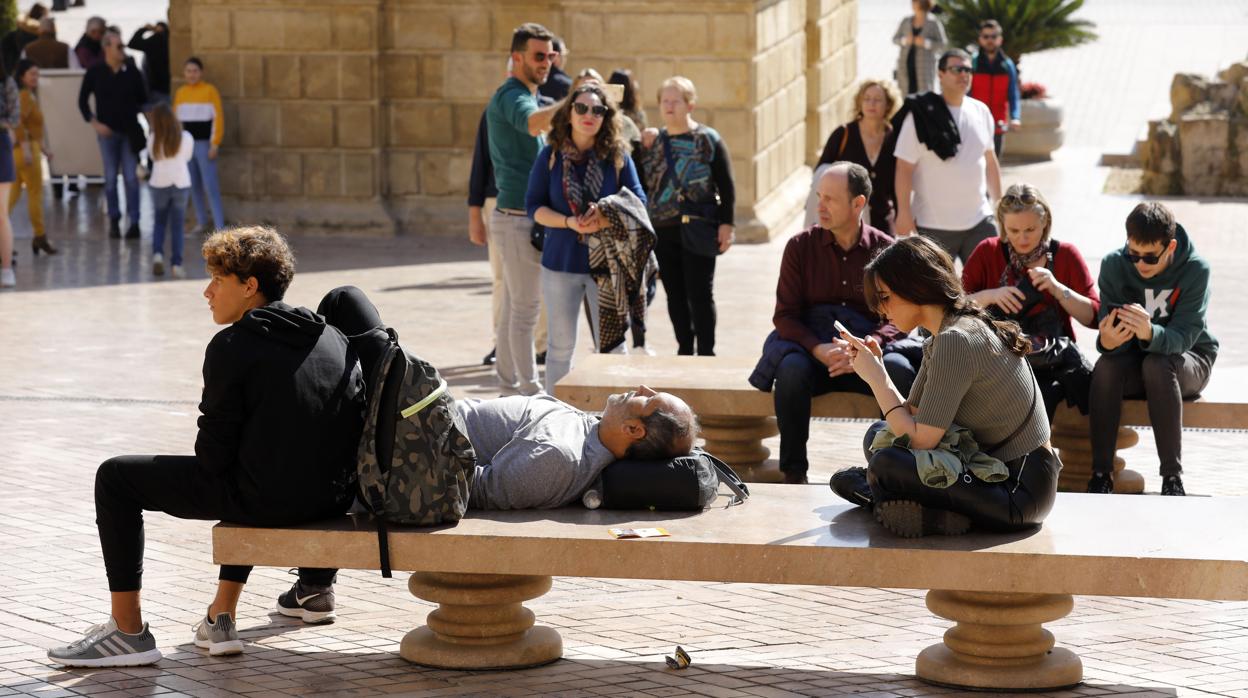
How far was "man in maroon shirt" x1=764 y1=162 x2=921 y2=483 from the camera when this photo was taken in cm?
757

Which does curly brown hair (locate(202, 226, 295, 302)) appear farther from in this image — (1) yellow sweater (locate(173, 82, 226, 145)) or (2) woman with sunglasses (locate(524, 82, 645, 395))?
(1) yellow sweater (locate(173, 82, 226, 145))

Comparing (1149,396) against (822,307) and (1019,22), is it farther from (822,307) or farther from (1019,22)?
(1019,22)

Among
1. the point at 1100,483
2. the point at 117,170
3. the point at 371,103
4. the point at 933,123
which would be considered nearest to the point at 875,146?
the point at 933,123

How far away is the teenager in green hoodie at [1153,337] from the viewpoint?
737 centimetres

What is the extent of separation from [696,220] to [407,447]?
4952 millimetres

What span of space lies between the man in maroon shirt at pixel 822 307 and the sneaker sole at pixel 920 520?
212 centimetres

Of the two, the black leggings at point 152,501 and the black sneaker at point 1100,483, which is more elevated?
the black leggings at point 152,501

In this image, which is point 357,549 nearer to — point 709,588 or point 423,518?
point 423,518

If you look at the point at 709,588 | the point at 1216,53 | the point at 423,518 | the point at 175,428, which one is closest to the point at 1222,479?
the point at 709,588

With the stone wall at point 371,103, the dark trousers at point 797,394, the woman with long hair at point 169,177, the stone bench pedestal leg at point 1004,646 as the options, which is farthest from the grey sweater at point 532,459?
the stone wall at point 371,103

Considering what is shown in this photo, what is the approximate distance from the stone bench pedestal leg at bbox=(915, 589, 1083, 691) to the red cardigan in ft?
7.95

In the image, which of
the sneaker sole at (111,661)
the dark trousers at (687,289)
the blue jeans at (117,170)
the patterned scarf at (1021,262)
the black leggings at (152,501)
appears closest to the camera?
the black leggings at (152,501)

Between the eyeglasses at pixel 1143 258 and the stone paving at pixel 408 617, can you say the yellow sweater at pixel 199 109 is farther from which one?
the eyeglasses at pixel 1143 258

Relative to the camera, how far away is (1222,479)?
27.2 ft
